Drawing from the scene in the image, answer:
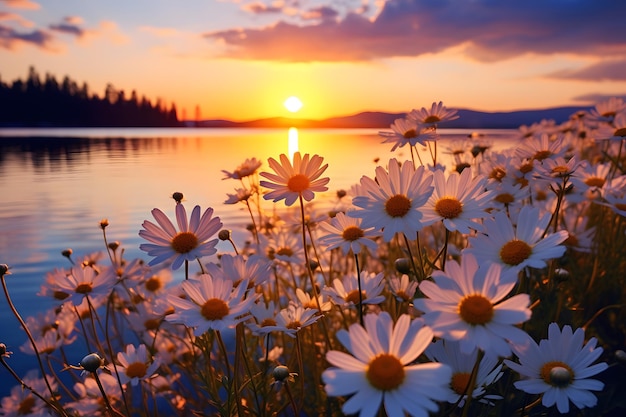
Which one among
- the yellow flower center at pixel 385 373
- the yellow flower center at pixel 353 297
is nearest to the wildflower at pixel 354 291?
the yellow flower center at pixel 353 297

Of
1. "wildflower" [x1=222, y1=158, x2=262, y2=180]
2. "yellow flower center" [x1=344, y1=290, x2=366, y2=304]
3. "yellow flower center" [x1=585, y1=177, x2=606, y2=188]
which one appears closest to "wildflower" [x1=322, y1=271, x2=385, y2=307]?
"yellow flower center" [x1=344, y1=290, x2=366, y2=304]

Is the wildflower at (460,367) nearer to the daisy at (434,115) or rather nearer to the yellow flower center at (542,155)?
the yellow flower center at (542,155)

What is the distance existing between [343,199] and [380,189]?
2468 mm

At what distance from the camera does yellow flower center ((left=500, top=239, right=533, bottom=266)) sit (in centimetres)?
119

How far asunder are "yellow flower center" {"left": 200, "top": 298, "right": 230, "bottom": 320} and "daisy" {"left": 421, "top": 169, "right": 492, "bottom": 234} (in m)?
0.54

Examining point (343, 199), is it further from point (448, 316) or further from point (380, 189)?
point (448, 316)

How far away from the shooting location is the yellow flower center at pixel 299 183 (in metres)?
1.54

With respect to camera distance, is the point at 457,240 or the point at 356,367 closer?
the point at 356,367

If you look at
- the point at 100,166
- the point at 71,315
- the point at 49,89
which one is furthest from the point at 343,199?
the point at 49,89

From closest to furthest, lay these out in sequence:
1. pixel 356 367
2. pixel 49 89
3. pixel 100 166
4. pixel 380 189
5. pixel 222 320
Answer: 1. pixel 356 367
2. pixel 222 320
3. pixel 380 189
4. pixel 100 166
5. pixel 49 89

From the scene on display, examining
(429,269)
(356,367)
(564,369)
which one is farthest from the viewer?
(429,269)

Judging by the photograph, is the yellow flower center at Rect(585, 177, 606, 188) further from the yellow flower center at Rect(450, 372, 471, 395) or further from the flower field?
the yellow flower center at Rect(450, 372, 471, 395)

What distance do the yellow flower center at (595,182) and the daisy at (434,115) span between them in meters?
0.67

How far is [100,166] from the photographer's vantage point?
47.4 ft
